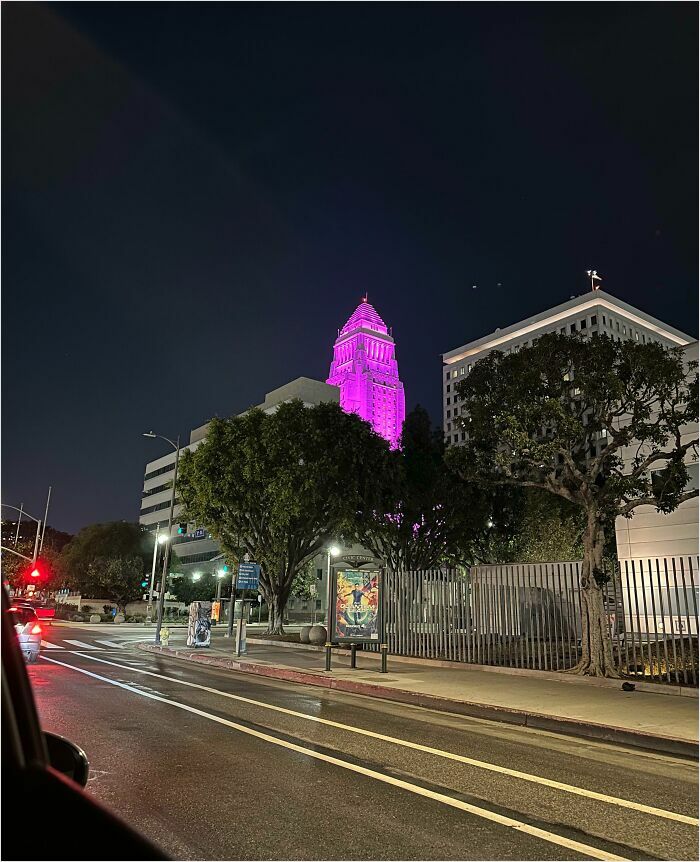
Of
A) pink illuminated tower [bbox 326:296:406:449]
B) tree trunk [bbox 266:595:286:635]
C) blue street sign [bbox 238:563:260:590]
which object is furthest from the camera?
pink illuminated tower [bbox 326:296:406:449]

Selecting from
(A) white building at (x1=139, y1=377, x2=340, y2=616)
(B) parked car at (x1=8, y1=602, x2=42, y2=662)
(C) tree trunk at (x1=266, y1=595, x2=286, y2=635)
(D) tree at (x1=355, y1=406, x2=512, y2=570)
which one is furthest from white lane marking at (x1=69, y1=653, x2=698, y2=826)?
(A) white building at (x1=139, y1=377, x2=340, y2=616)

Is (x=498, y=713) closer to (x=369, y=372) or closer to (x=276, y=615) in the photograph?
(x=276, y=615)

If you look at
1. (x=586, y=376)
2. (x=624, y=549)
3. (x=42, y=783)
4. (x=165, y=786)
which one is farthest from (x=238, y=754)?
(x=624, y=549)

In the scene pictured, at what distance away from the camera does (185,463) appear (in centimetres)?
3425

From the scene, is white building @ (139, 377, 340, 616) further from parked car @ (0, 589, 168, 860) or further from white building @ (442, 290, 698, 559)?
parked car @ (0, 589, 168, 860)

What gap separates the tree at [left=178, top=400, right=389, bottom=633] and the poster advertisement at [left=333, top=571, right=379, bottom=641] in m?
12.1

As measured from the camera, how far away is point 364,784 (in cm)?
600

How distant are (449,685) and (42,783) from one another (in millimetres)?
14058

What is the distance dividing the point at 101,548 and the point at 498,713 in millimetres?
59772

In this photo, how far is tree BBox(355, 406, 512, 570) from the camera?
33062 mm

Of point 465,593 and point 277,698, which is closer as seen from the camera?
point 277,698

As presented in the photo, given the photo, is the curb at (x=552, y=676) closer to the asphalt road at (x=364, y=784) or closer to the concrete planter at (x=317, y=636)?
the concrete planter at (x=317, y=636)

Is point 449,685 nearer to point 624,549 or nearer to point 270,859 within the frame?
point 270,859

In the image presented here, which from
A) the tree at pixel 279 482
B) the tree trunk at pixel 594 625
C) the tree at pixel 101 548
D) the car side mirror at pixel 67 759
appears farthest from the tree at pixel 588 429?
the tree at pixel 101 548
